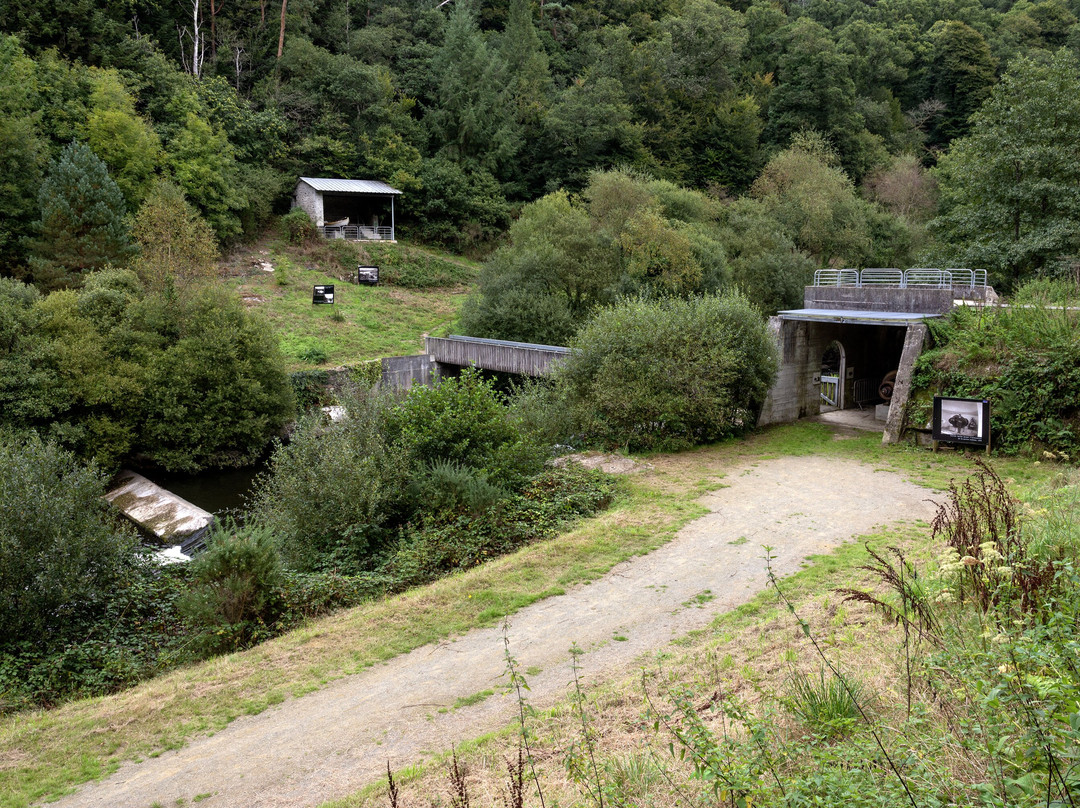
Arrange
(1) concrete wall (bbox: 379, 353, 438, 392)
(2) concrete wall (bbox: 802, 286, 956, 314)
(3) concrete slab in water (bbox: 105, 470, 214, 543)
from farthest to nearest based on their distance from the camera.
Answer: (1) concrete wall (bbox: 379, 353, 438, 392), (2) concrete wall (bbox: 802, 286, 956, 314), (3) concrete slab in water (bbox: 105, 470, 214, 543)

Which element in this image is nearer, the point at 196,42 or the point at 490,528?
the point at 490,528

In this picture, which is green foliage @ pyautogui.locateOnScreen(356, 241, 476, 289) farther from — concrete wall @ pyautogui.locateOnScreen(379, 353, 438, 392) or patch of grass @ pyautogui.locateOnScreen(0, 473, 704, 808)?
patch of grass @ pyautogui.locateOnScreen(0, 473, 704, 808)

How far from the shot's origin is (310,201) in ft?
146

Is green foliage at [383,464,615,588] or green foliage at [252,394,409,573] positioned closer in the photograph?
green foliage at [383,464,615,588]

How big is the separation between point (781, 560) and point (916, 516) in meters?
3.14

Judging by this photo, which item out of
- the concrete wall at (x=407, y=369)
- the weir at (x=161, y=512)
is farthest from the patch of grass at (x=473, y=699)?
the concrete wall at (x=407, y=369)

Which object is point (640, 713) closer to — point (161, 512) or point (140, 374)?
point (161, 512)

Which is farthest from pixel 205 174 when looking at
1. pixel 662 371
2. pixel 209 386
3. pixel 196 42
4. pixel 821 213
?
pixel 821 213

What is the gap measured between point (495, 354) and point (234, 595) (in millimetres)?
16807

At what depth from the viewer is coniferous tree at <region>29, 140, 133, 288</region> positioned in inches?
1118

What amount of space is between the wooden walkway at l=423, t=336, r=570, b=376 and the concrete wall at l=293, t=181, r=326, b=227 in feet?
A: 63.5

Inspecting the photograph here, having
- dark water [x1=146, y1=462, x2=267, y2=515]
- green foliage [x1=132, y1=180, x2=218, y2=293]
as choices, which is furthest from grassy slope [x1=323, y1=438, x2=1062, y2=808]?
green foliage [x1=132, y1=180, x2=218, y2=293]

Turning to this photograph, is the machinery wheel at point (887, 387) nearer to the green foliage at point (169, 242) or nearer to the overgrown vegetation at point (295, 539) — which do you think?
the overgrown vegetation at point (295, 539)

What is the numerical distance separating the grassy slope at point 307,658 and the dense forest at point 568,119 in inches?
733
